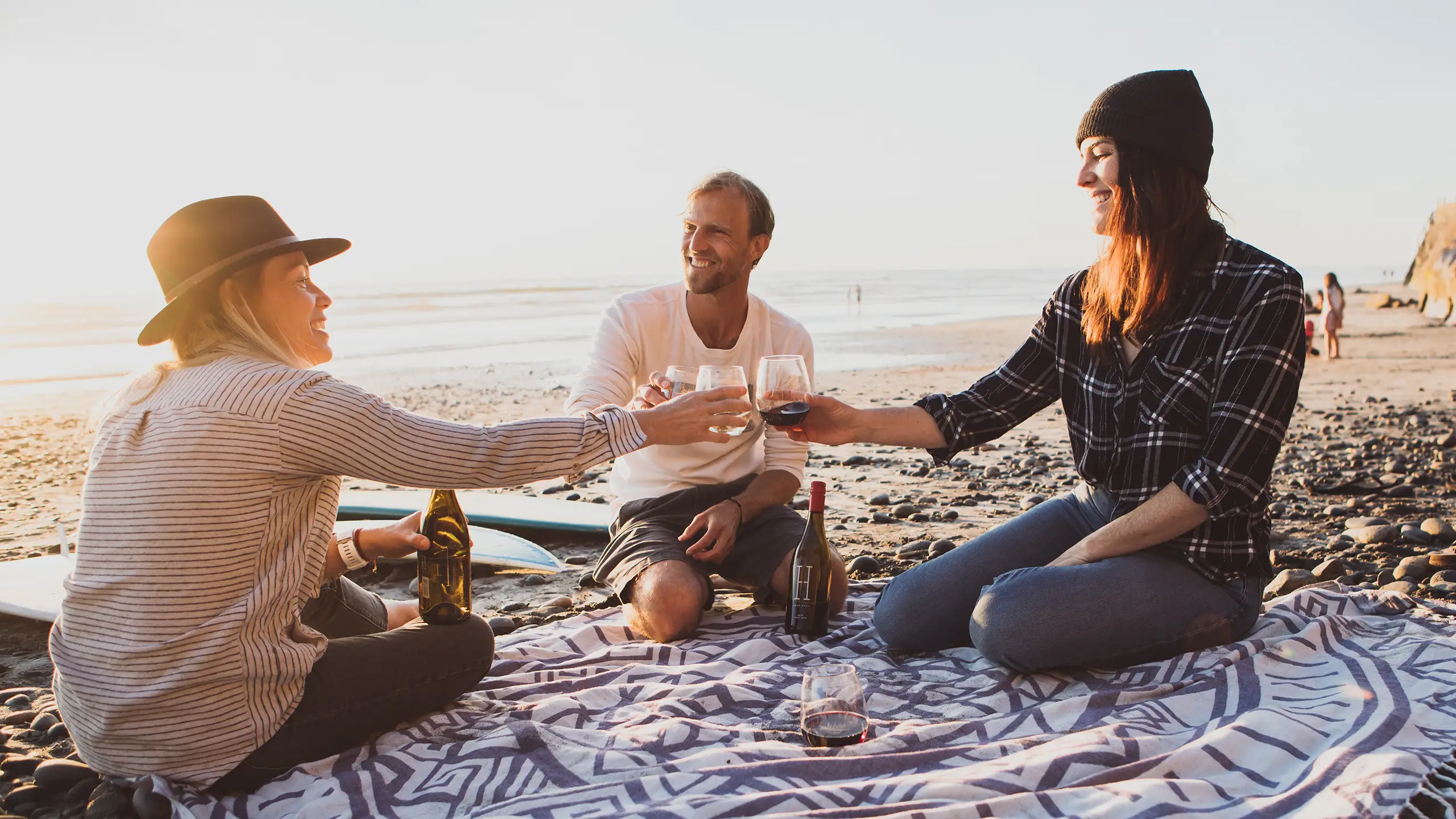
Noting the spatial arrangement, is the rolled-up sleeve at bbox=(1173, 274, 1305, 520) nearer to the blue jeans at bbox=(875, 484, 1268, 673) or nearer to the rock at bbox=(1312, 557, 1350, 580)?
the blue jeans at bbox=(875, 484, 1268, 673)

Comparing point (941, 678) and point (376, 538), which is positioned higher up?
point (376, 538)

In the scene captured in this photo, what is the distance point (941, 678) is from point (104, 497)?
300 centimetres

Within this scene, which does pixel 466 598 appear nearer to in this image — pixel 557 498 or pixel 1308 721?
pixel 1308 721

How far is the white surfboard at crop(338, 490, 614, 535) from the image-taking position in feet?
23.1

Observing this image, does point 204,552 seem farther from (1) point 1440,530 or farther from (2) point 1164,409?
(1) point 1440,530

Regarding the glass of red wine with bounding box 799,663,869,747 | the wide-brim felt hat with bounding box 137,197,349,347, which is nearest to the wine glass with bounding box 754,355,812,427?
the glass of red wine with bounding box 799,663,869,747

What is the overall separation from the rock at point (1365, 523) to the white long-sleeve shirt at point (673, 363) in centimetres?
368

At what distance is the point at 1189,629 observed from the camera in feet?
13.1

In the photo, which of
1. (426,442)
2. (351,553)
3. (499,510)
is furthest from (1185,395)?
(499,510)

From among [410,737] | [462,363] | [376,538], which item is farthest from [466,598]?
[462,363]

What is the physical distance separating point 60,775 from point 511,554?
3.01 meters

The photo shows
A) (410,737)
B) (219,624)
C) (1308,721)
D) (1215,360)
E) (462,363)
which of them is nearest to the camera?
(219,624)

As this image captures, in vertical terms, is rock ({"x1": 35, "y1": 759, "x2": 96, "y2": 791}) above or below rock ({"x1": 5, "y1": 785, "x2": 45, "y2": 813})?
above

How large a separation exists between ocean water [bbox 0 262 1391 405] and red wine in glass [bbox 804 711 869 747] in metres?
2.40
